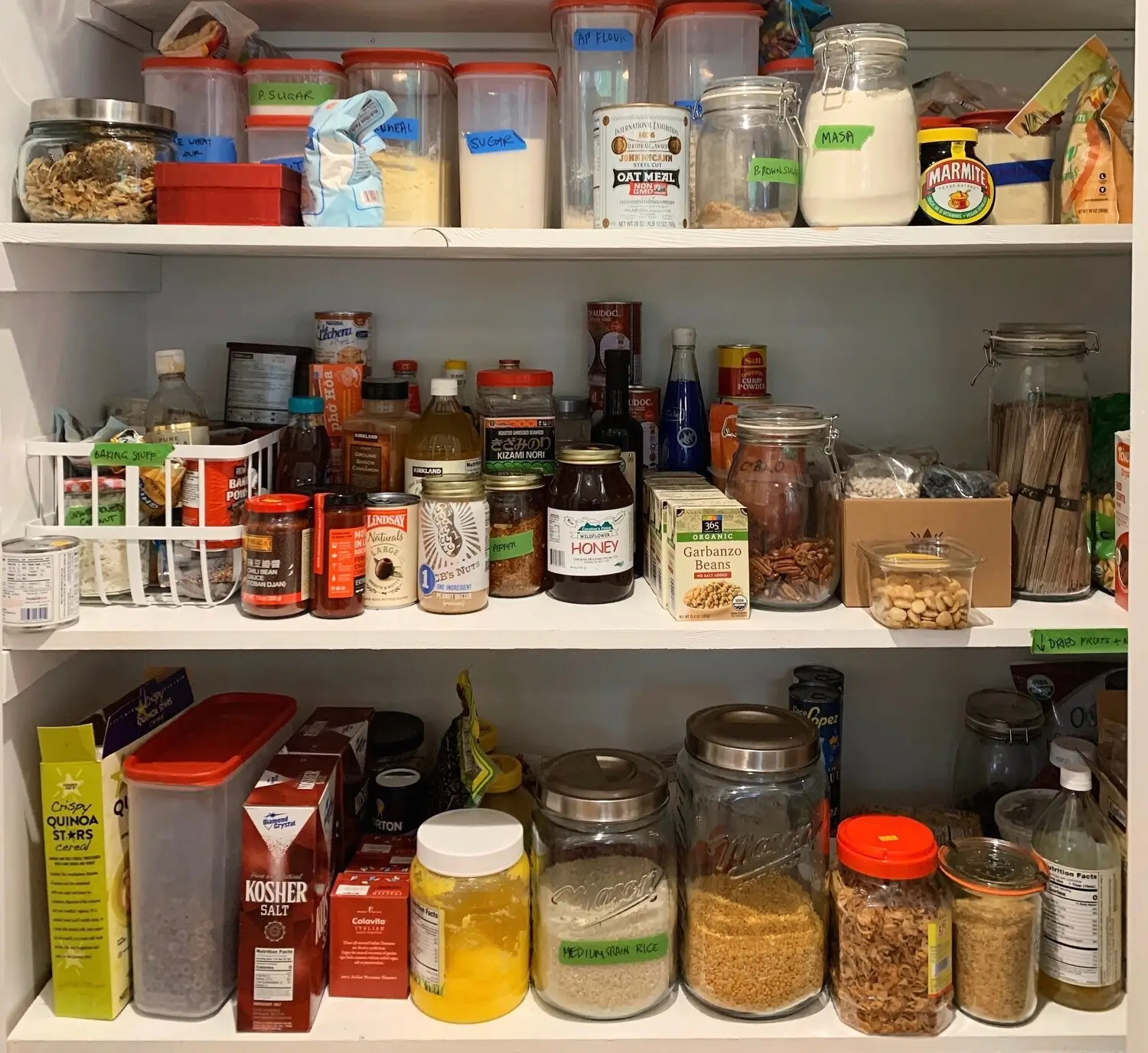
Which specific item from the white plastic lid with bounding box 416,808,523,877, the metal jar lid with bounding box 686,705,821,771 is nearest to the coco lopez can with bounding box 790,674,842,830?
the metal jar lid with bounding box 686,705,821,771

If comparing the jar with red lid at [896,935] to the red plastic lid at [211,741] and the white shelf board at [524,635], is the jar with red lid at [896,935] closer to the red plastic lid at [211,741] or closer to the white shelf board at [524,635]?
the white shelf board at [524,635]

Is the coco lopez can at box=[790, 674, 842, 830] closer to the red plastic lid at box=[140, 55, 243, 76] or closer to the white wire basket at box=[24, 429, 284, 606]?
the white wire basket at box=[24, 429, 284, 606]

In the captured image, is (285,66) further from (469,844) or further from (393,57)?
(469,844)

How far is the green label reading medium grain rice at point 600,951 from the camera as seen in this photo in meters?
1.21

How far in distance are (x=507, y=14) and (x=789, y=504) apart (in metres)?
0.71

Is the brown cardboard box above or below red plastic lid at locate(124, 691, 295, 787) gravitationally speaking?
above

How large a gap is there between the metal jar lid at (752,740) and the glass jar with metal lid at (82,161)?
856mm

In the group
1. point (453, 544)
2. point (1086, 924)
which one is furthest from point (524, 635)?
point (1086, 924)

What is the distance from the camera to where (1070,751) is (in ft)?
4.12

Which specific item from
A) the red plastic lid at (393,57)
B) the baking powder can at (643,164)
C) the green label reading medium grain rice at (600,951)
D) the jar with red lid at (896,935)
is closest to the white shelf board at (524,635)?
the jar with red lid at (896,935)

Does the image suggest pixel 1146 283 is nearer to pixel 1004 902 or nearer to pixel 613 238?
pixel 613 238

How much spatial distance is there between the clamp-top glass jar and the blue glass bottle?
24 centimetres

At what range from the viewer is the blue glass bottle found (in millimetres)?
1458

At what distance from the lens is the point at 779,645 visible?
118 cm
